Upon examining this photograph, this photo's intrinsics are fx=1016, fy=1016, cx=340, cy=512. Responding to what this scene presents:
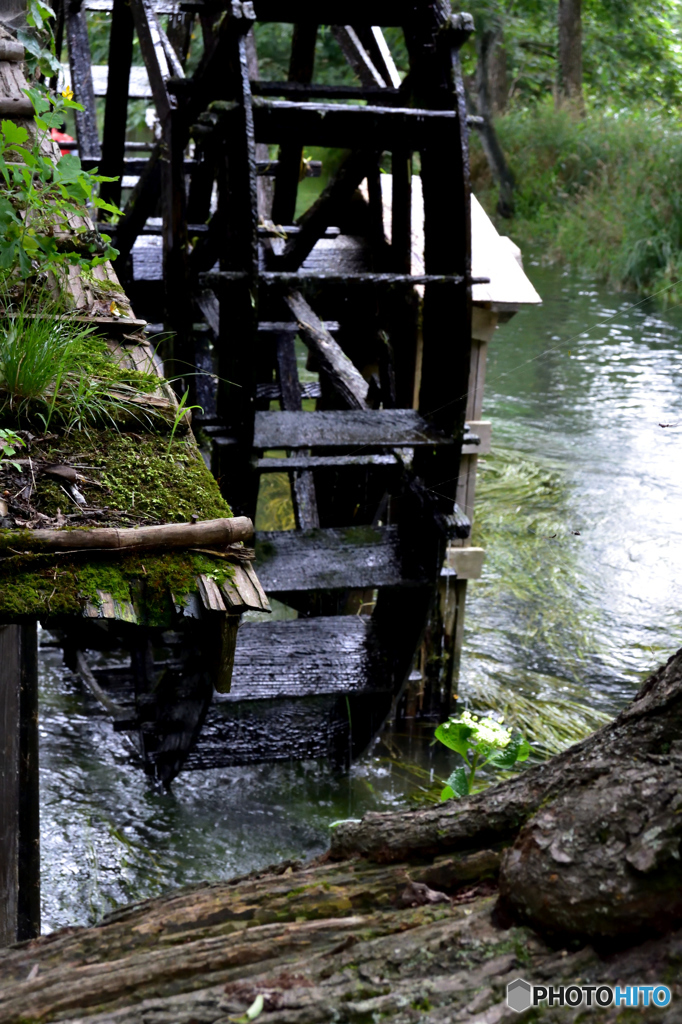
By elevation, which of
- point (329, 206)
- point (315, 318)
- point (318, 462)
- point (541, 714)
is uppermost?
point (329, 206)

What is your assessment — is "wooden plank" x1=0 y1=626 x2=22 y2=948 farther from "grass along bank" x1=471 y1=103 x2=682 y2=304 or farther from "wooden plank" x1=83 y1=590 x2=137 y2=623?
"grass along bank" x1=471 y1=103 x2=682 y2=304

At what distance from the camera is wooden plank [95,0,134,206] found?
5.33 meters

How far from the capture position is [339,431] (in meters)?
4.00

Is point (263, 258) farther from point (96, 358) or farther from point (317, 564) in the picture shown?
point (96, 358)

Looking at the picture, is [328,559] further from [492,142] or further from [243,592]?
[492,142]

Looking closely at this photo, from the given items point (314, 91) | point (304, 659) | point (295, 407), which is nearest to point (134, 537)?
point (304, 659)

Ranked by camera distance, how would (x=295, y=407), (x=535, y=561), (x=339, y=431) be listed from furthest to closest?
(x=535, y=561) → (x=295, y=407) → (x=339, y=431)

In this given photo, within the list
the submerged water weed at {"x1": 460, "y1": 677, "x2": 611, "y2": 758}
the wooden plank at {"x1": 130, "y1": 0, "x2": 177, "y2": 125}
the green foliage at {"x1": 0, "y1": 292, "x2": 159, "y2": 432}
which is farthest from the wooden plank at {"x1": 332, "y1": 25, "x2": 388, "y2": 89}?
the green foliage at {"x1": 0, "y1": 292, "x2": 159, "y2": 432}

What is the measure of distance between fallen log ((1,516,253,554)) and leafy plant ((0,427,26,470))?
0.73 ft

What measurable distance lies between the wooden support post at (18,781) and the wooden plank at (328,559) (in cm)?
141

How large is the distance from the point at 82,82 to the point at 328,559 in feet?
10.9

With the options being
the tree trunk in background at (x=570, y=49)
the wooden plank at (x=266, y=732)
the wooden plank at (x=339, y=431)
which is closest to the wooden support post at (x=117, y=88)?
the wooden plank at (x=339, y=431)

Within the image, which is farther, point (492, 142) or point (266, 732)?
point (492, 142)

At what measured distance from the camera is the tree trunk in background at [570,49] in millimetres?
17438
